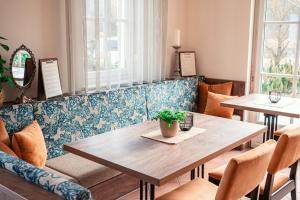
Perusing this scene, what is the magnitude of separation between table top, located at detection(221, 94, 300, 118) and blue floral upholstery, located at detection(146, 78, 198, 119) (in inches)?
30.3

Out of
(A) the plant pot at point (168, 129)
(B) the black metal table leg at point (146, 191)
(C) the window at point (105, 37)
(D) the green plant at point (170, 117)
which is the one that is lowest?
(B) the black metal table leg at point (146, 191)

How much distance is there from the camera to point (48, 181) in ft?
4.43

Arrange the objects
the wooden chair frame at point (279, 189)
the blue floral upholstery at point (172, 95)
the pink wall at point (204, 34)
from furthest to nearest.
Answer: the blue floral upholstery at point (172, 95) < the pink wall at point (204, 34) < the wooden chair frame at point (279, 189)

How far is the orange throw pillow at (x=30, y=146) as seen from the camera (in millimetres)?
2250

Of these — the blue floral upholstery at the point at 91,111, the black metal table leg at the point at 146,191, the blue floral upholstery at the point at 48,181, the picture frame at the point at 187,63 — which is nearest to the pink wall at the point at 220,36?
the picture frame at the point at 187,63

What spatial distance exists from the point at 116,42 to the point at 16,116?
4.55ft

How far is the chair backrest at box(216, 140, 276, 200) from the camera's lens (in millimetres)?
1597

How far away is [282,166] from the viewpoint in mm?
2016

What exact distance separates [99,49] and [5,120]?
3.92ft

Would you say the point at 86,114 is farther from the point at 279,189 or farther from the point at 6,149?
the point at 279,189

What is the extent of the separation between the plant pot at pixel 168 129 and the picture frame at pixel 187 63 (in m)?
2.15

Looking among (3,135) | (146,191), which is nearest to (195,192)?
(146,191)

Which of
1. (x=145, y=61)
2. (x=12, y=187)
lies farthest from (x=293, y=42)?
(x=12, y=187)

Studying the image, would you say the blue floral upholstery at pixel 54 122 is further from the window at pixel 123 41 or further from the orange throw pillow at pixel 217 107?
the orange throw pillow at pixel 217 107
